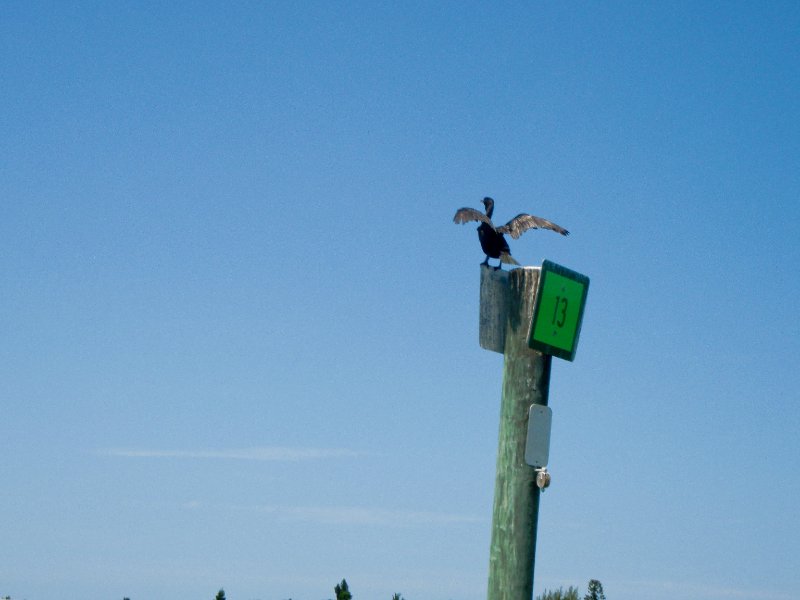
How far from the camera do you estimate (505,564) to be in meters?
5.80

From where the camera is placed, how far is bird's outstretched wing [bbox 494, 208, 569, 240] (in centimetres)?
778

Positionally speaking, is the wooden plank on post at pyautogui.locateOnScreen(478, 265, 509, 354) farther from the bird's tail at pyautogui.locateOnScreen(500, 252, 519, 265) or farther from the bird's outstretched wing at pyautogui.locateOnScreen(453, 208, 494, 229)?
the bird's outstretched wing at pyautogui.locateOnScreen(453, 208, 494, 229)

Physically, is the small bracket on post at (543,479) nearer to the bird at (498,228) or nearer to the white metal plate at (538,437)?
the white metal plate at (538,437)

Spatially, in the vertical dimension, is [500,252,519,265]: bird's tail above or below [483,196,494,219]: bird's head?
below

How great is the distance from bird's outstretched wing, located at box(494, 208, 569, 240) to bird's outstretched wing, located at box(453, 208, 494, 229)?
18 centimetres

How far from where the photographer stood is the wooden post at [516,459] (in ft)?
19.0

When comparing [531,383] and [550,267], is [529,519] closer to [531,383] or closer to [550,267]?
[531,383]

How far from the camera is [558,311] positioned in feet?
19.9

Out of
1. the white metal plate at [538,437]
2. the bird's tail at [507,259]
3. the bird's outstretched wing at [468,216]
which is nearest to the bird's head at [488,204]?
the bird's outstretched wing at [468,216]

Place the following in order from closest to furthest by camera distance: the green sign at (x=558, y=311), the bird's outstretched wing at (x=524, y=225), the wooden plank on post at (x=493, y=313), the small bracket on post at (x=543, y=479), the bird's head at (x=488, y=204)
Result: the small bracket on post at (x=543, y=479) < the green sign at (x=558, y=311) < the wooden plank on post at (x=493, y=313) < the bird's outstretched wing at (x=524, y=225) < the bird's head at (x=488, y=204)

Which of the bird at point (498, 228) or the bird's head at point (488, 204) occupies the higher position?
the bird's head at point (488, 204)

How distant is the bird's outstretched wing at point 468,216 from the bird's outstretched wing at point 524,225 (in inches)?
7.0

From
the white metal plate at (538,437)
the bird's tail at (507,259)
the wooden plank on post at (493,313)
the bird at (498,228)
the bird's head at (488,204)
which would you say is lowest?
the white metal plate at (538,437)

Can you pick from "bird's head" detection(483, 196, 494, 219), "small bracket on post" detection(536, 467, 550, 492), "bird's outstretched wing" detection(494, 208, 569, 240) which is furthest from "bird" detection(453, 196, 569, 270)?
"small bracket on post" detection(536, 467, 550, 492)
